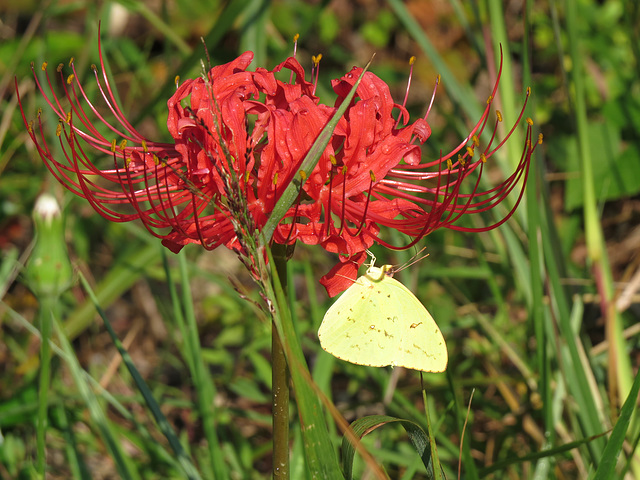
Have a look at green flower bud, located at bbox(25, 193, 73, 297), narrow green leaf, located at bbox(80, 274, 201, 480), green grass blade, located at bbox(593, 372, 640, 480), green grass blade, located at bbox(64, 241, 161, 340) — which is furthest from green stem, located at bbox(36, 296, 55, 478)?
green grass blade, located at bbox(64, 241, 161, 340)

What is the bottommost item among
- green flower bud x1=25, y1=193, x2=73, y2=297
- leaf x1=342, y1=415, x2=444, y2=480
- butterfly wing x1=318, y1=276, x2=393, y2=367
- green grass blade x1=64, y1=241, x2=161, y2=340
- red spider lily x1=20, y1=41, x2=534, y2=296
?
green grass blade x1=64, y1=241, x2=161, y2=340

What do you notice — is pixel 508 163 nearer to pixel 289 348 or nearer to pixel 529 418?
pixel 529 418

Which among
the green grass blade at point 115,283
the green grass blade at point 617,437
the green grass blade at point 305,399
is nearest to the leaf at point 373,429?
the green grass blade at point 305,399

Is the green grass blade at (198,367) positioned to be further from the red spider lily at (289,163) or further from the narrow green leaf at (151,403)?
the red spider lily at (289,163)

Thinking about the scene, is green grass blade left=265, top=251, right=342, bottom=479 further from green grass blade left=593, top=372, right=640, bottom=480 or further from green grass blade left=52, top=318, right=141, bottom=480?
green grass blade left=52, top=318, right=141, bottom=480

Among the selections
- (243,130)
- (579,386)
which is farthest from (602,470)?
(243,130)

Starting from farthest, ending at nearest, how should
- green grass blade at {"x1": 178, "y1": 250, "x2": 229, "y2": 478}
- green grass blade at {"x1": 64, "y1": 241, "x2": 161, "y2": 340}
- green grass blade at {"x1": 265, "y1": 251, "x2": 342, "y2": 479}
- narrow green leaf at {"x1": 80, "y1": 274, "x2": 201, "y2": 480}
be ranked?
1. green grass blade at {"x1": 64, "y1": 241, "x2": 161, "y2": 340}
2. green grass blade at {"x1": 178, "y1": 250, "x2": 229, "y2": 478}
3. narrow green leaf at {"x1": 80, "y1": 274, "x2": 201, "y2": 480}
4. green grass blade at {"x1": 265, "y1": 251, "x2": 342, "y2": 479}
